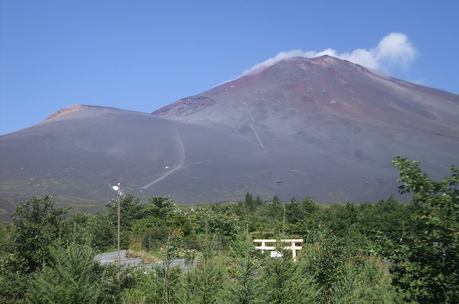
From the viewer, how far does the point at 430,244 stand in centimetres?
462

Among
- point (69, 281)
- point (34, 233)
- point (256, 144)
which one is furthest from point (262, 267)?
point (256, 144)

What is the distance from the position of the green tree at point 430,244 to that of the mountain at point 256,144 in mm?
66581

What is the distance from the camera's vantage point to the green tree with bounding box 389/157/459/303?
4.48m

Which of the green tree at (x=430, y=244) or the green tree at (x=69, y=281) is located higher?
the green tree at (x=430, y=244)

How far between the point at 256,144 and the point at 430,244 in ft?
364

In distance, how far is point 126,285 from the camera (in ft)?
32.4

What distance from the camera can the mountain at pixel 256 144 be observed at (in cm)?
8931

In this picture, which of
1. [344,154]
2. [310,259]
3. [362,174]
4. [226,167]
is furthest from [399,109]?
[310,259]

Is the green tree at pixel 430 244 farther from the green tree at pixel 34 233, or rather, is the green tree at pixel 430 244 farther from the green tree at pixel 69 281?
the green tree at pixel 34 233

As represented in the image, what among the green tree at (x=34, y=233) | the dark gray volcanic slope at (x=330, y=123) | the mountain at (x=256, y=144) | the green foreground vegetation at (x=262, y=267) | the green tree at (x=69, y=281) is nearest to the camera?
the green foreground vegetation at (x=262, y=267)

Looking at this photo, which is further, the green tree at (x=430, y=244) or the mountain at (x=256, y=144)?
the mountain at (x=256, y=144)

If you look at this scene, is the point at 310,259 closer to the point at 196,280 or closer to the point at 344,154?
the point at 196,280

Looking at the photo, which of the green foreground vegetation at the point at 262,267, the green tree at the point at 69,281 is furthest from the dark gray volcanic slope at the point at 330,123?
the green tree at the point at 69,281

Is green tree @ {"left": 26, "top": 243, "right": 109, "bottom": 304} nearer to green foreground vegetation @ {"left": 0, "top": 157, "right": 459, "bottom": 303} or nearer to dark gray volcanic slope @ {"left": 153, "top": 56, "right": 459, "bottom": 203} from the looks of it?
green foreground vegetation @ {"left": 0, "top": 157, "right": 459, "bottom": 303}
